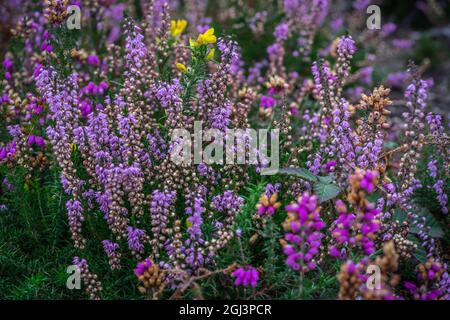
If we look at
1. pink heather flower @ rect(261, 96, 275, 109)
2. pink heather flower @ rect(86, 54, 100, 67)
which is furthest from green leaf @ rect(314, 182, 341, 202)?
pink heather flower @ rect(86, 54, 100, 67)

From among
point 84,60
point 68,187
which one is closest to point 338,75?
point 68,187

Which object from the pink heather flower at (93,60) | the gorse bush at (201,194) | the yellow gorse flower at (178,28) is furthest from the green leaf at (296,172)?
the pink heather flower at (93,60)

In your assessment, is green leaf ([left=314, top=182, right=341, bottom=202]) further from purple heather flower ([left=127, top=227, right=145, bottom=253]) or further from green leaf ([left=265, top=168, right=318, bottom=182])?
purple heather flower ([left=127, top=227, right=145, bottom=253])

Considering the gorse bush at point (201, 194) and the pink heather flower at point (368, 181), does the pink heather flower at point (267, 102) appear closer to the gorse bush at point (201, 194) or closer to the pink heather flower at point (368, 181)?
the gorse bush at point (201, 194)

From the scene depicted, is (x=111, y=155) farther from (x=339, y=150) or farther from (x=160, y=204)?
(x=339, y=150)

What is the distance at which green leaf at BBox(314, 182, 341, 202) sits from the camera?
106 inches

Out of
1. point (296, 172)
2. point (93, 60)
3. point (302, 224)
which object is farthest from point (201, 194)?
point (93, 60)

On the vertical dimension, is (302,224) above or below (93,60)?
below

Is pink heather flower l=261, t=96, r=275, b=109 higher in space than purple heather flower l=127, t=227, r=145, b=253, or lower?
higher

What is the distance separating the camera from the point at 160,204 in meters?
2.67

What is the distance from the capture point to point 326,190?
2.75 metres

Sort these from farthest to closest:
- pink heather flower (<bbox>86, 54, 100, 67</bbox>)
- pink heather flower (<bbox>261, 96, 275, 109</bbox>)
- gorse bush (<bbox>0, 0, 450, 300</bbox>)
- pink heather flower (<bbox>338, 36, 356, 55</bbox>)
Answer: pink heather flower (<bbox>86, 54, 100, 67</bbox>), pink heather flower (<bbox>261, 96, 275, 109</bbox>), pink heather flower (<bbox>338, 36, 356, 55</bbox>), gorse bush (<bbox>0, 0, 450, 300</bbox>)

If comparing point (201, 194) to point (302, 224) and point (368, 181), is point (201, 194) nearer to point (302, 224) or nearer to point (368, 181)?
point (302, 224)

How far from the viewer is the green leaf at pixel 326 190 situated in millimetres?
2690
